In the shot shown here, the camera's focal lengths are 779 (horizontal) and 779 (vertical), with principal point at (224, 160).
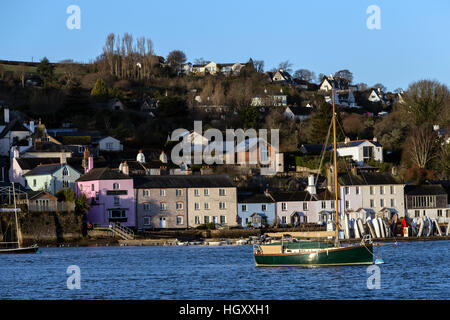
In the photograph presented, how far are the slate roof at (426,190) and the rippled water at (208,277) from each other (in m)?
21.1

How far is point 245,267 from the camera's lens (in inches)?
1678

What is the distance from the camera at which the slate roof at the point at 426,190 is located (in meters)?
75.5

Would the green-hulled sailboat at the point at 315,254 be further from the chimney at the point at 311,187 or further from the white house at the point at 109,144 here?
the white house at the point at 109,144

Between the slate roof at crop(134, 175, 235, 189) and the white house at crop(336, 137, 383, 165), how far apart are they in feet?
68.8

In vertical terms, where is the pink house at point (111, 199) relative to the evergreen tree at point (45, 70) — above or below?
below

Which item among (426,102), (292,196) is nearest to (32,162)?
(292,196)

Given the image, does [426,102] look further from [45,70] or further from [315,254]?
[315,254]

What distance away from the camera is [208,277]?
38188 millimetres

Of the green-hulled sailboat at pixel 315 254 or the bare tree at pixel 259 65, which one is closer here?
the green-hulled sailboat at pixel 315 254

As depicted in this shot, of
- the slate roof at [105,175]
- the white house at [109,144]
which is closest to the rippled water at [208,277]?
the slate roof at [105,175]

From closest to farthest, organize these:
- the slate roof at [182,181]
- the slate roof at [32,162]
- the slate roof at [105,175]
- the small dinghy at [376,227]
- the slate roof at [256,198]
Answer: the small dinghy at [376,227] → the slate roof at [105,175] → the slate roof at [182,181] → the slate roof at [256,198] → the slate roof at [32,162]
